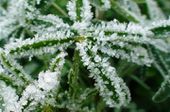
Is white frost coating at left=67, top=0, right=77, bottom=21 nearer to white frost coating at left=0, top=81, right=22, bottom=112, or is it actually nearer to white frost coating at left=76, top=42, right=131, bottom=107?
white frost coating at left=76, top=42, right=131, bottom=107

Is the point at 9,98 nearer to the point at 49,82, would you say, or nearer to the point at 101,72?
the point at 49,82

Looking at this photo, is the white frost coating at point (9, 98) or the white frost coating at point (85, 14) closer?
the white frost coating at point (9, 98)

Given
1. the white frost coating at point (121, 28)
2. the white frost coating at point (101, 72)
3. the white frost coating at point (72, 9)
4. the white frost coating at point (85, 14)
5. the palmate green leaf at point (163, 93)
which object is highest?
the white frost coating at point (72, 9)

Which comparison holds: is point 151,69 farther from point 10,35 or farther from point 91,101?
point 10,35

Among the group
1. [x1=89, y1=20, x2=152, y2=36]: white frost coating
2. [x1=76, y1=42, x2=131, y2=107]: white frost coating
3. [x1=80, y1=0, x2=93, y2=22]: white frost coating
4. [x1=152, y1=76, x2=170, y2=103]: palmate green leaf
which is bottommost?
[x1=152, y1=76, x2=170, y2=103]: palmate green leaf

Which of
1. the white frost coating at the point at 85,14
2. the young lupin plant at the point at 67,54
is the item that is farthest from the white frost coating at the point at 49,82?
the white frost coating at the point at 85,14

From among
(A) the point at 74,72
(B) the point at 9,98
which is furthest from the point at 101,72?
(B) the point at 9,98

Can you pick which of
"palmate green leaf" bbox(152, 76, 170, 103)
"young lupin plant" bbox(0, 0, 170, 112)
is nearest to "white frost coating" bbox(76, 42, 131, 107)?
"young lupin plant" bbox(0, 0, 170, 112)

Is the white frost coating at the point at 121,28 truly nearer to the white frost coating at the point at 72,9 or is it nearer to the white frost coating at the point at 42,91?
the white frost coating at the point at 72,9

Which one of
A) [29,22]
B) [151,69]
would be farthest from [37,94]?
[151,69]
